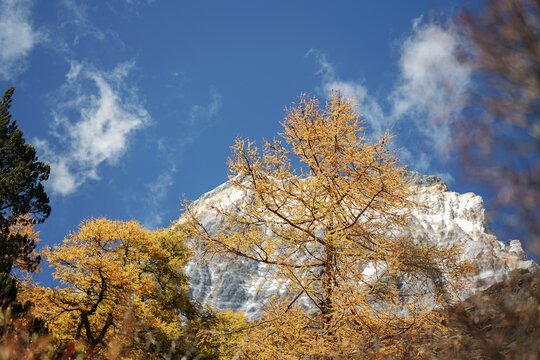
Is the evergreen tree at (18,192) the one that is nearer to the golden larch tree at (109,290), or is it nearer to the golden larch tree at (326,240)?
the golden larch tree at (109,290)

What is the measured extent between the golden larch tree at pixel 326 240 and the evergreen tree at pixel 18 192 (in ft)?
29.2

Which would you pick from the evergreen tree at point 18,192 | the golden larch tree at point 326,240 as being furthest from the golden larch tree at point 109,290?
the golden larch tree at point 326,240

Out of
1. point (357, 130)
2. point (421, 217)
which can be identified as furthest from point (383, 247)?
point (421, 217)

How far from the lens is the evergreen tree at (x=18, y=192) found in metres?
12.3

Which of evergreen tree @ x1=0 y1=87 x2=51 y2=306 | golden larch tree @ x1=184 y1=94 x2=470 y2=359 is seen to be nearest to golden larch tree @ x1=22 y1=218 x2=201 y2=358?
evergreen tree @ x1=0 y1=87 x2=51 y2=306

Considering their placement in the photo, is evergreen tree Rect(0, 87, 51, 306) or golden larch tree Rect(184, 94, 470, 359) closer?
golden larch tree Rect(184, 94, 470, 359)

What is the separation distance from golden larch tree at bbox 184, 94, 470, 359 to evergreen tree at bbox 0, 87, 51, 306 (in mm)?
8911

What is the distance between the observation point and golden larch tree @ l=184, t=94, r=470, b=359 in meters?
5.71

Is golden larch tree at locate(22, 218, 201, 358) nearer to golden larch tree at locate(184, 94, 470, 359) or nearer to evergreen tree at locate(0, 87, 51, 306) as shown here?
evergreen tree at locate(0, 87, 51, 306)

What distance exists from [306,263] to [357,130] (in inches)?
111

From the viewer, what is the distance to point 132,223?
15.2 m

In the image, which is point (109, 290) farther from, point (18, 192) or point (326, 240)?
point (326, 240)

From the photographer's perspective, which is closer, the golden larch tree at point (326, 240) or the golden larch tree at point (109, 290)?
the golden larch tree at point (326, 240)

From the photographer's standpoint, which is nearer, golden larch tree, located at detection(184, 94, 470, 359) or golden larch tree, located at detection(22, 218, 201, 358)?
golden larch tree, located at detection(184, 94, 470, 359)
